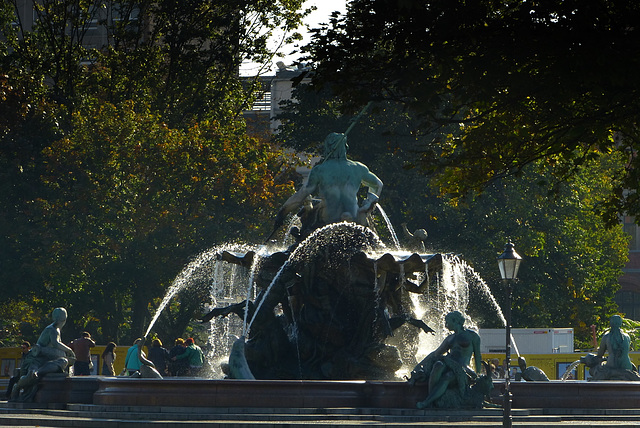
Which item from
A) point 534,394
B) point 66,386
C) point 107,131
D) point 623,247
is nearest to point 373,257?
point 534,394

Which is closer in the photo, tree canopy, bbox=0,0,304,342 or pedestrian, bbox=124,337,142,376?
pedestrian, bbox=124,337,142,376

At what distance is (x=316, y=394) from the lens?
17.0m

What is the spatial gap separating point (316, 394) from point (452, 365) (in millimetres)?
1790

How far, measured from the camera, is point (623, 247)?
172ft

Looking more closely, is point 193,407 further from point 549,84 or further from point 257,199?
point 257,199

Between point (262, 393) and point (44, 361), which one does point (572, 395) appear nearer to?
point (262, 393)

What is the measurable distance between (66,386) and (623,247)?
36363mm

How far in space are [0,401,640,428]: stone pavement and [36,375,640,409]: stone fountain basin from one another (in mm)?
285

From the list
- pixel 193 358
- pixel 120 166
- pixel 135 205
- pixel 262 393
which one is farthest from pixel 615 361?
pixel 120 166

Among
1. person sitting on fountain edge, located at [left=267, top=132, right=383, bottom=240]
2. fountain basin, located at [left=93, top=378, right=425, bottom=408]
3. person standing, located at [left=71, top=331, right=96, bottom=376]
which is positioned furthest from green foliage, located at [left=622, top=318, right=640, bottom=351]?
fountain basin, located at [left=93, top=378, right=425, bottom=408]

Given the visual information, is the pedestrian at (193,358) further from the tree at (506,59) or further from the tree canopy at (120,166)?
the tree canopy at (120,166)

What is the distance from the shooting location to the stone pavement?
15.3 meters

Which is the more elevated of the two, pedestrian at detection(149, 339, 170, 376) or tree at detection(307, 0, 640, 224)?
tree at detection(307, 0, 640, 224)

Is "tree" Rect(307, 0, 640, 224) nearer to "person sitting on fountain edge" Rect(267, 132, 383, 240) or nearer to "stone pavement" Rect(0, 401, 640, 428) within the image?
"stone pavement" Rect(0, 401, 640, 428)
